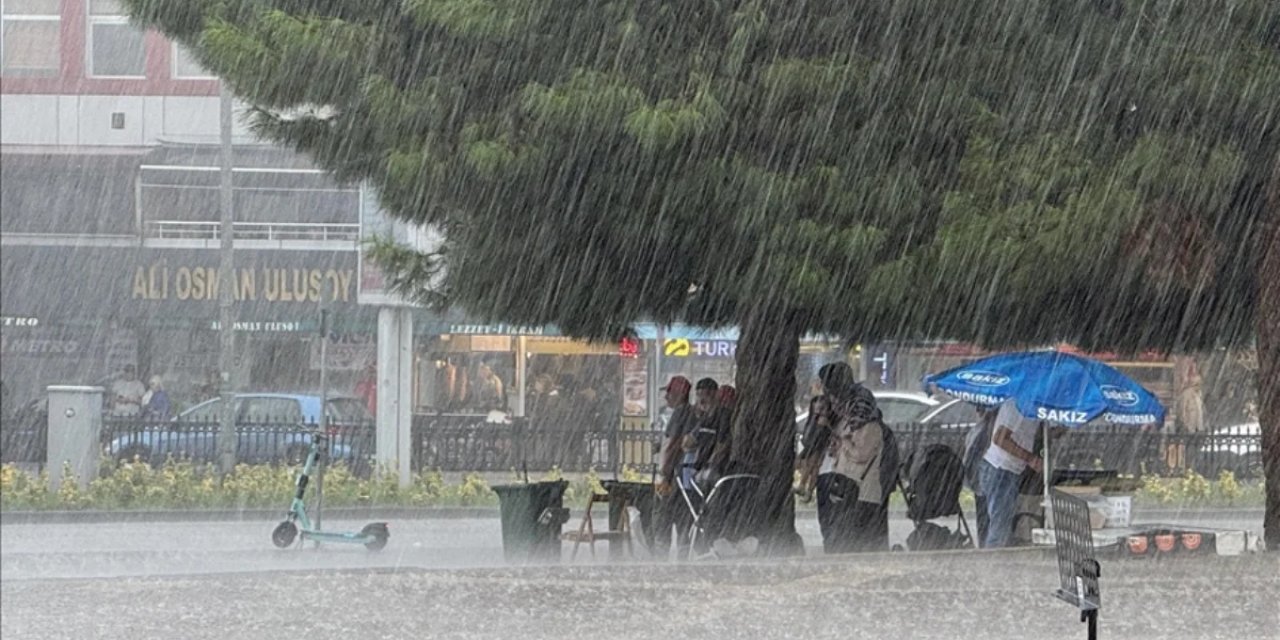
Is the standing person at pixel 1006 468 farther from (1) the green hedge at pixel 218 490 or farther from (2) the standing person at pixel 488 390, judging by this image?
(2) the standing person at pixel 488 390

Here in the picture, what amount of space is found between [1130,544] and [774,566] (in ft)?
7.93

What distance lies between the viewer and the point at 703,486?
50.9 ft

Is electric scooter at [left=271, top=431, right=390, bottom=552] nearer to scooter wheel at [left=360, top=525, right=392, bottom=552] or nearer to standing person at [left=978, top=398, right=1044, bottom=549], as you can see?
scooter wheel at [left=360, top=525, right=392, bottom=552]

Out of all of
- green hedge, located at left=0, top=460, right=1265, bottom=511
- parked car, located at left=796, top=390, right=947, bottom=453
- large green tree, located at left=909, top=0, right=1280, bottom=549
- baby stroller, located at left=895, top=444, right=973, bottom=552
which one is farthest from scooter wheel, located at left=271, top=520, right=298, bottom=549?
parked car, located at left=796, top=390, right=947, bottom=453

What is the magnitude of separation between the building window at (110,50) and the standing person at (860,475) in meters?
27.9

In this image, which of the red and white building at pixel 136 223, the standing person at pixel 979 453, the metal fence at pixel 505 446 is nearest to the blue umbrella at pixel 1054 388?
the standing person at pixel 979 453

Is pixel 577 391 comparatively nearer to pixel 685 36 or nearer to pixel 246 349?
pixel 246 349

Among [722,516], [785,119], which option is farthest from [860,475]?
[785,119]

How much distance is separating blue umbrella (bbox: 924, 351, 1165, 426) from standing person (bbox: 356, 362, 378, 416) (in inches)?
738

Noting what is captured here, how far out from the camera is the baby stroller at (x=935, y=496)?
49.2 feet

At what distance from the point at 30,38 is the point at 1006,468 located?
97.3 feet

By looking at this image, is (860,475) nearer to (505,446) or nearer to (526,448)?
(526,448)

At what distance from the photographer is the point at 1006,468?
1496 cm

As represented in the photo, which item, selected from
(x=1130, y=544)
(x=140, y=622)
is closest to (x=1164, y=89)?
(x=1130, y=544)
